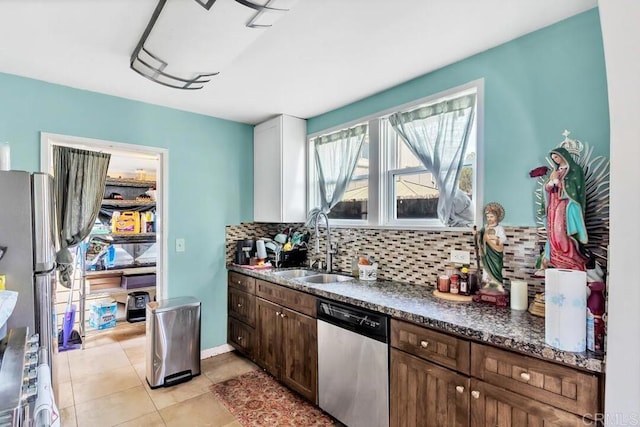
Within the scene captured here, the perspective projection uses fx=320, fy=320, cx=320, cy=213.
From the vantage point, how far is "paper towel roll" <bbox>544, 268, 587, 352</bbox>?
3.99 ft

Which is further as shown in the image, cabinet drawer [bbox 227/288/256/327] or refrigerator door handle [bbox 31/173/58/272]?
cabinet drawer [bbox 227/288/256/327]

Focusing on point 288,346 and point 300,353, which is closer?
point 300,353

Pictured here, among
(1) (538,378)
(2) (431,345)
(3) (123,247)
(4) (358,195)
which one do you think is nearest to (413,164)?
(4) (358,195)

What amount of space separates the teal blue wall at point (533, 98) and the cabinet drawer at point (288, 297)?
1405 millimetres

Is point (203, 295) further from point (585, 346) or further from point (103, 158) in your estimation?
point (585, 346)

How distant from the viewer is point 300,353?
2.45 meters

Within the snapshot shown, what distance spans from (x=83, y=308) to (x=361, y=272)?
10.3ft

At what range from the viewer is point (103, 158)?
3051 millimetres

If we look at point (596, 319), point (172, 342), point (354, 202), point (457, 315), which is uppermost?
point (354, 202)

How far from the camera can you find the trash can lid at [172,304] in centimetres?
274

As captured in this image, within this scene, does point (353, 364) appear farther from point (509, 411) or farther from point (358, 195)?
point (358, 195)

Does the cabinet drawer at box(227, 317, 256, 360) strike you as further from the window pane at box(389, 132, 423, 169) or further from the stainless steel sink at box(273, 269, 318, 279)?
the window pane at box(389, 132, 423, 169)

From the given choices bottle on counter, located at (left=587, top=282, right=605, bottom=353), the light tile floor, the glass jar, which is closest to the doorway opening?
the light tile floor

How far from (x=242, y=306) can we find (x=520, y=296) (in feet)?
7.95
